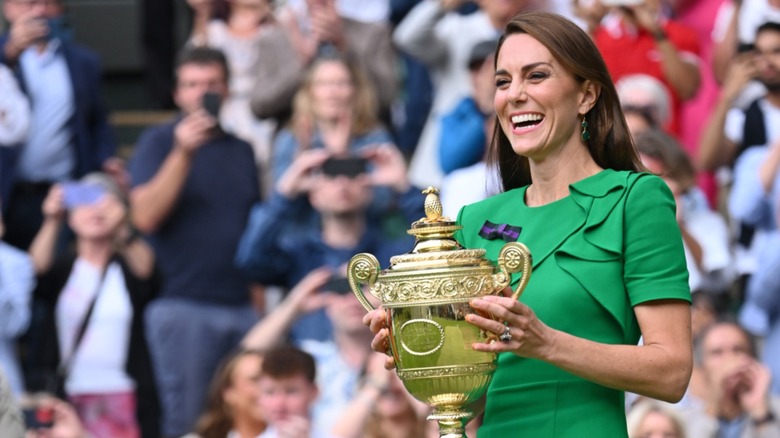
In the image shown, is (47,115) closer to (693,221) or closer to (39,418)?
(39,418)

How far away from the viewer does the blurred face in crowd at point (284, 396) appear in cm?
646

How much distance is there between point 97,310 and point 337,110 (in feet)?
4.71

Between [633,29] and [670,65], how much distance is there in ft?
0.83

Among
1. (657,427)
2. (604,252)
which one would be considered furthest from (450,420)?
(657,427)

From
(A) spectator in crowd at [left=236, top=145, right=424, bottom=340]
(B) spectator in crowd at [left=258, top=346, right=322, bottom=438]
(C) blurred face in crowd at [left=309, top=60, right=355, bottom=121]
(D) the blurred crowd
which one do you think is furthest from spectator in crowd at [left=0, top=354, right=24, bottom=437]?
(C) blurred face in crowd at [left=309, top=60, right=355, bottom=121]

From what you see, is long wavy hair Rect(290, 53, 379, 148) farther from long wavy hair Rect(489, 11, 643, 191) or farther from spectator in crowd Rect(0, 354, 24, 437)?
long wavy hair Rect(489, 11, 643, 191)

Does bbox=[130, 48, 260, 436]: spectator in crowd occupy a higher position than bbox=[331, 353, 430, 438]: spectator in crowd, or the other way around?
bbox=[130, 48, 260, 436]: spectator in crowd

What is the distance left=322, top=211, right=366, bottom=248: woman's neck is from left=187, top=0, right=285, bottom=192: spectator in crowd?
1.01m

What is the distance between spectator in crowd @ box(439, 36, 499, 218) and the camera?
7.00m

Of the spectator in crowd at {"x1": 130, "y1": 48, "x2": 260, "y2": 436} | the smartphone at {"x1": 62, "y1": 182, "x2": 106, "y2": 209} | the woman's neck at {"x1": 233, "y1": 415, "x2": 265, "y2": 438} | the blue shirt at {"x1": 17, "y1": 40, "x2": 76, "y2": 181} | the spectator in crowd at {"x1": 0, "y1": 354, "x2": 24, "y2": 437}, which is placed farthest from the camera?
the blue shirt at {"x1": 17, "y1": 40, "x2": 76, "y2": 181}

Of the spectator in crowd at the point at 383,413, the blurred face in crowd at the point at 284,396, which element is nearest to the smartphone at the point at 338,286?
the spectator in crowd at the point at 383,413

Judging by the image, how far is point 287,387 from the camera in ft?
21.3

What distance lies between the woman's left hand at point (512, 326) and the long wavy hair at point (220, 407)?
3875 millimetres

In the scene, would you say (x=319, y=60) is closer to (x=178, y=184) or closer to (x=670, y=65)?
(x=178, y=184)
